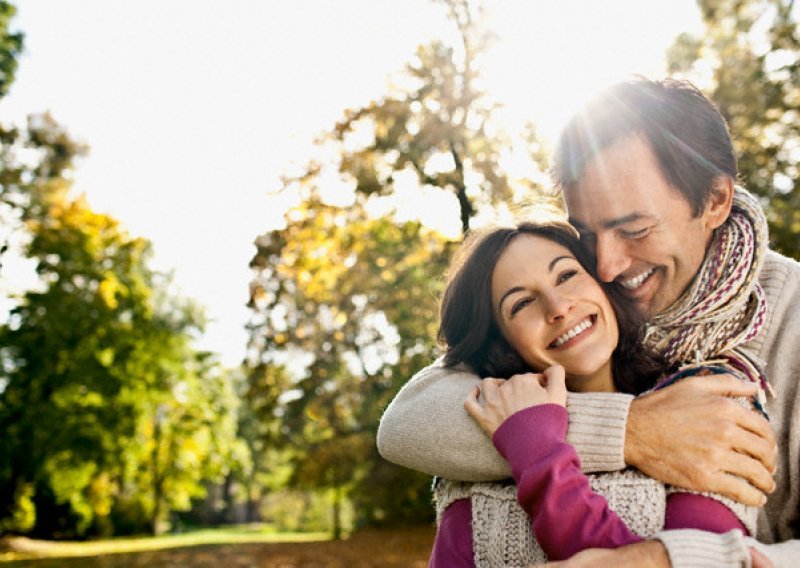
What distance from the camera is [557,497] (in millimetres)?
1895

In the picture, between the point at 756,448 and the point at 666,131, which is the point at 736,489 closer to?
the point at 756,448

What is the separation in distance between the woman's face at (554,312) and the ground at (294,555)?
12.0 metres

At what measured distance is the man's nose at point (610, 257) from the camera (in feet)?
8.49

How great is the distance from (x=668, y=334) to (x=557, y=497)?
2.80 feet

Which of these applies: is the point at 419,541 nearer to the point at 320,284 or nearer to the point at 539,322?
the point at 320,284

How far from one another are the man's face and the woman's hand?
0.54 meters

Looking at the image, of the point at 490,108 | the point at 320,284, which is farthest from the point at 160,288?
the point at 490,108

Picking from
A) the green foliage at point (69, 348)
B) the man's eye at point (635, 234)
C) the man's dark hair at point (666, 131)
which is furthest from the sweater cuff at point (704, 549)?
the green foliage at point (69, 348)

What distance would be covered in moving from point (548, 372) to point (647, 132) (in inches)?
37.9

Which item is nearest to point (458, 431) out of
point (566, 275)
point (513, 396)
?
point (513, 396)

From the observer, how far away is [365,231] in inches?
624

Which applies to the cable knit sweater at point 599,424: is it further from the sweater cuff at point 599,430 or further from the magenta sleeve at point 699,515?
the magenta sleeve at point 699,515

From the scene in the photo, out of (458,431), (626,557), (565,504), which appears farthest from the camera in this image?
(458,431)

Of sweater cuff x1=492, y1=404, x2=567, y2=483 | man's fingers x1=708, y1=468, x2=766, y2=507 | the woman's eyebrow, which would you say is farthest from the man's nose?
man's fingers x1=708, y1=468, x2=766, y2=507
